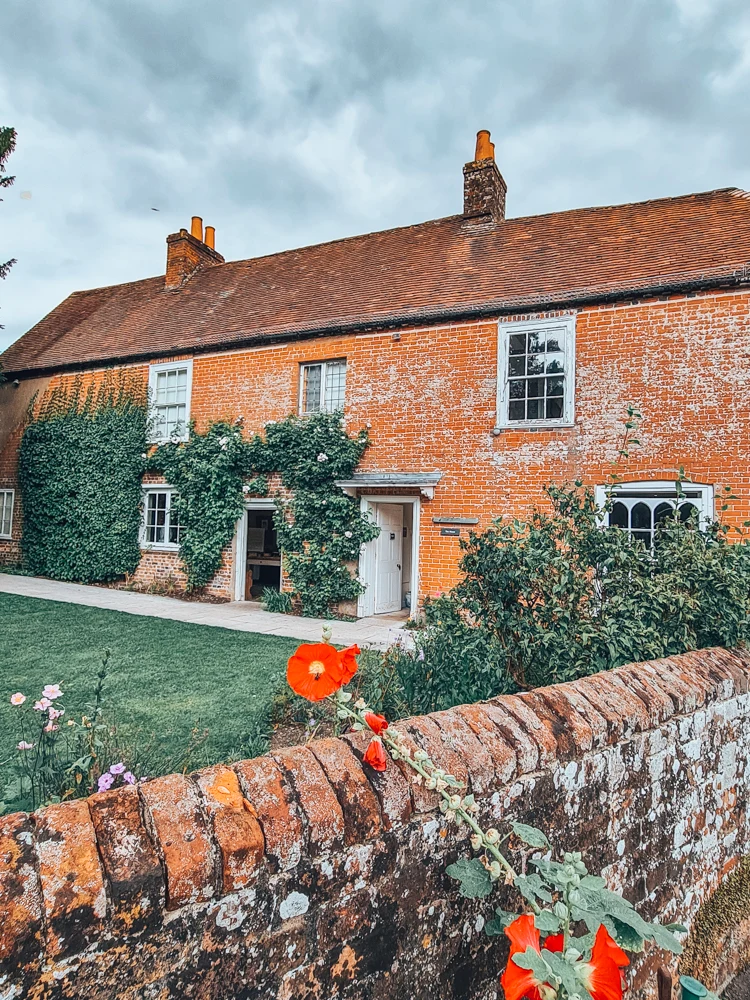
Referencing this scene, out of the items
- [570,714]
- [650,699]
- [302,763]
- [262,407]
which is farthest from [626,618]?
[262,407]

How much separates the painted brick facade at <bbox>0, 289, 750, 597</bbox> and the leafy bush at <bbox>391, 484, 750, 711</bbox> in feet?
18.5

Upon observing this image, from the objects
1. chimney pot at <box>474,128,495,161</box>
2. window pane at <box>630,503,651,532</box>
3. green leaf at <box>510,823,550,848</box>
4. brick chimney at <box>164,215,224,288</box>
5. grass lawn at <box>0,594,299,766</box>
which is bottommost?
grass lawn at <box>0,594,299,766</box>

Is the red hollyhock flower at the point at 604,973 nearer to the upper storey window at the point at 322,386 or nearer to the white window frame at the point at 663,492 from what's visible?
the white window frame at the point at 663,492

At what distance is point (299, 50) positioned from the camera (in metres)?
7.36

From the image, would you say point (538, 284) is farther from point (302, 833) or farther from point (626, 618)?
point (302, 833)

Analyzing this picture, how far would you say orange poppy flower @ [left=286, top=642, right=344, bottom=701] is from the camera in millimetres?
1636

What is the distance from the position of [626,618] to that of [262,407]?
10.3 m

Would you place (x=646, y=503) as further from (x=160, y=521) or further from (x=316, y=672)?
(x=160, y=521)

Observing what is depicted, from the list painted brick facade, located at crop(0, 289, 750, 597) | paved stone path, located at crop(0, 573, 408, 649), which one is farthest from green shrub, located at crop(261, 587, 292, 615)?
painted brick facade, located at crop(0, 289, 750, 597)

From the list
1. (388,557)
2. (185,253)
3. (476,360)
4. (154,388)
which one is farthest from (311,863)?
(185,253)

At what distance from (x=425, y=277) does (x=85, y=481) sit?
1022 cm

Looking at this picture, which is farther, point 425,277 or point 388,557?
point 425,277

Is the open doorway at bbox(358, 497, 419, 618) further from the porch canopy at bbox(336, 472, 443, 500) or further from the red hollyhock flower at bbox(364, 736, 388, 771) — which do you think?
the red hollyhock flower at bbox(364, 736, 388, 771)

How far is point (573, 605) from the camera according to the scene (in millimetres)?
4020
